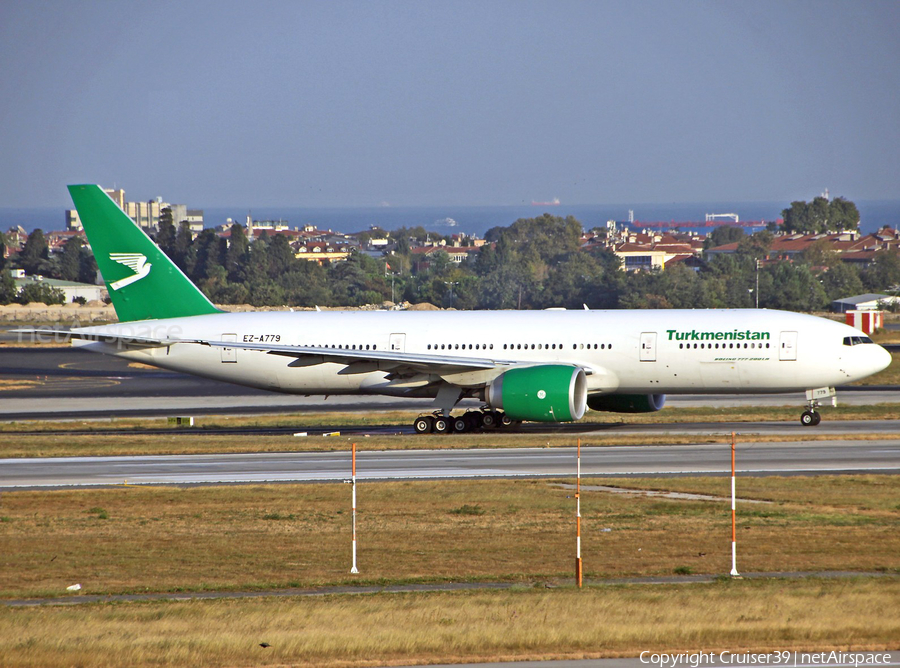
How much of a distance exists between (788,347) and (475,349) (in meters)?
10.5

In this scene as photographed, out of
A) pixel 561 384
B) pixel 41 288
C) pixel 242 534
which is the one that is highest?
pixel 41 288

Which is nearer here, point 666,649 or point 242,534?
point 666,649

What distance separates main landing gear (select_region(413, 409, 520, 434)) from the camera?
3809cm

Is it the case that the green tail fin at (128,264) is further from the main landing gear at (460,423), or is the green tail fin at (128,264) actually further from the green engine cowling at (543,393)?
the green engine cowling at (543,393)

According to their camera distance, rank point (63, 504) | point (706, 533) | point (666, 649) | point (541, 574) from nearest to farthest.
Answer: point (666, 649) → point (541, 574) → point (706, 533) → point (63, 504)

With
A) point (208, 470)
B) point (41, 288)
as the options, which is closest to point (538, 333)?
point (208, 470)

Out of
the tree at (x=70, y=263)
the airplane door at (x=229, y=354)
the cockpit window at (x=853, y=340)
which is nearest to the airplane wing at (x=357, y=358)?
the airplane door at (x=229, y=354)

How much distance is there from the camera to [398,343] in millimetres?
38750

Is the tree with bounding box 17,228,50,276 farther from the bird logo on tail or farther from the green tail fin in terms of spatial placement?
the bird logo on tail

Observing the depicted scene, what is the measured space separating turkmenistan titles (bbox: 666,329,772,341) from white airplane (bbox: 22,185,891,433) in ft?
0.11

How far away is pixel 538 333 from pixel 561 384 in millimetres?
3392

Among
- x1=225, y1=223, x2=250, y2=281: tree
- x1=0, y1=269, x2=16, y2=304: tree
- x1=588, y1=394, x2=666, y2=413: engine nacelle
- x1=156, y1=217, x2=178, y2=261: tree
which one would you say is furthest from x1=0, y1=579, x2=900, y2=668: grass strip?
x1=156, y1=217, x2=178, y2=261: tree

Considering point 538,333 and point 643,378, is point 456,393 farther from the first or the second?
point 643,378

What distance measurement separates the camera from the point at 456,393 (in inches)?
1495
